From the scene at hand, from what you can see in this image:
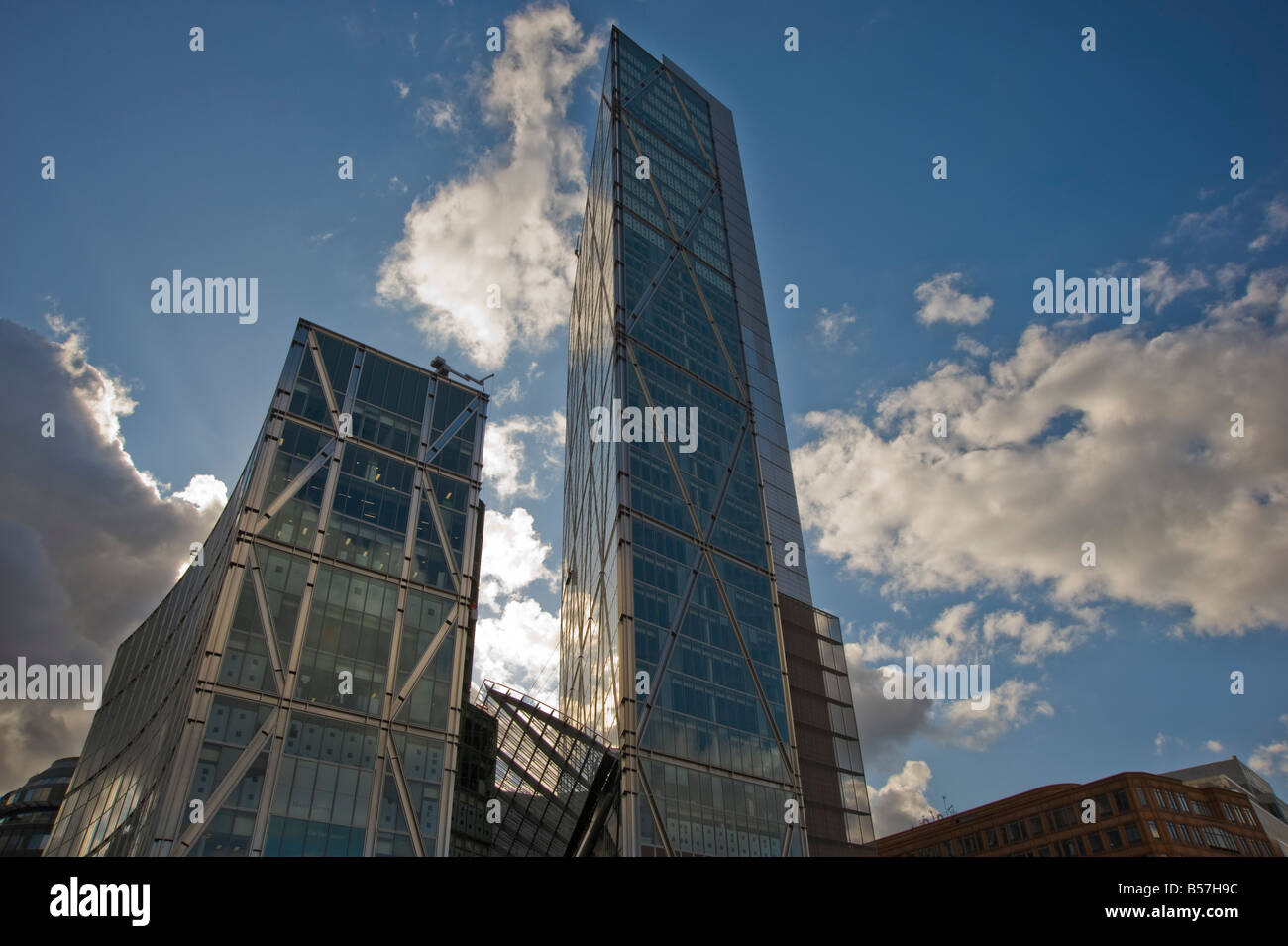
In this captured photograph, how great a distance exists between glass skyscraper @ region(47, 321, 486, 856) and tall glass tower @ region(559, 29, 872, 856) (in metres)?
10.5

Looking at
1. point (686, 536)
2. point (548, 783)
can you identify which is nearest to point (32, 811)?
point (548, 783)

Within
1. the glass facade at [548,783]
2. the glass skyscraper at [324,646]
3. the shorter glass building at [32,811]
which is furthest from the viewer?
the shorter glass building at [32,811]

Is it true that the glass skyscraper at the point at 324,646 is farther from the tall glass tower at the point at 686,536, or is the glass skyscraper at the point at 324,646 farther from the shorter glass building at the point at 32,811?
the shorter glass building at the point at 32,811

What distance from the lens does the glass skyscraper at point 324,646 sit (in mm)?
37656

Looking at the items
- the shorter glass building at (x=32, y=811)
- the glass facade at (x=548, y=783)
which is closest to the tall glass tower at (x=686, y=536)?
the glass facade at (x=548, y=783)

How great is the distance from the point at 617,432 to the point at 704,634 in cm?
1573

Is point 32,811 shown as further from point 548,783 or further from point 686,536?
point 686,536

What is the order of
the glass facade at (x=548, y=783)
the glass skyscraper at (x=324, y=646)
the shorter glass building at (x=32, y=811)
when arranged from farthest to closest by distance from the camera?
the shorter glass building at (x=32, y=811)
the glass facade at (x=548, y=783)
the glass skyscraper at (x=324, y=646)

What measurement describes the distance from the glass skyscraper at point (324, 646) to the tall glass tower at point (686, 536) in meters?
10.5

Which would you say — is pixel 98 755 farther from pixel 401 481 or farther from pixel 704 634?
pixel 704 634

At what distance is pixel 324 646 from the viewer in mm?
42750

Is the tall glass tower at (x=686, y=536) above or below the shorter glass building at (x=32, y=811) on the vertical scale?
above

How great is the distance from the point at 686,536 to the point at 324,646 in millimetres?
25069
